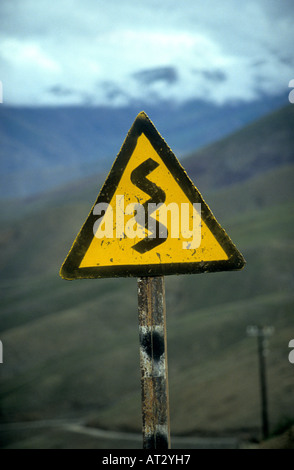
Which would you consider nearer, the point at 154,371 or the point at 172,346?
the point at 154,371

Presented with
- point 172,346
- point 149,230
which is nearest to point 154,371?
point 149,230

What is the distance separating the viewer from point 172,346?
68.8 metres

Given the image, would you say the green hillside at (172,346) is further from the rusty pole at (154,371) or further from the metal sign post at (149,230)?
the metal sign post at (149,230)

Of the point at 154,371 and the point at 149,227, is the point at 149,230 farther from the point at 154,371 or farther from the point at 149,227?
the point at 154,371

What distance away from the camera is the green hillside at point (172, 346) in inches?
1976

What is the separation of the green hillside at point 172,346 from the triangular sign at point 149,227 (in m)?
36.9

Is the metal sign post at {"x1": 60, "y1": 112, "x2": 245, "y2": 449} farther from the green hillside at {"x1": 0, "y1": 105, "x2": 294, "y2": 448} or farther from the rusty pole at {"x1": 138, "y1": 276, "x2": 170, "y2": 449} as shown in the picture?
the green hillside at {"x1": 0, "y1": 105, "x2": 294, "y2": 448}

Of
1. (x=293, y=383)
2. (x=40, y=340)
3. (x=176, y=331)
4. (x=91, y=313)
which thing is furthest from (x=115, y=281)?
(x=293, y=383)

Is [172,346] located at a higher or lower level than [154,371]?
higher

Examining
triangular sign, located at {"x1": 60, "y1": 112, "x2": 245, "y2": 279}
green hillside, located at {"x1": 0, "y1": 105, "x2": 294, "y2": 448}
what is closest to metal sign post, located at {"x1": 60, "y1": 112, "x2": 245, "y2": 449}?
triangular sign, located at {"x1": 60, "y1": 112, "x2": 245, "y2": 279}

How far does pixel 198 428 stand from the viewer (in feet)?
152

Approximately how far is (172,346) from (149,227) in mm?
67334

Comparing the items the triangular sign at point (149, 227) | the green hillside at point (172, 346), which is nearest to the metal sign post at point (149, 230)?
the triangular sign at point (149, 227)

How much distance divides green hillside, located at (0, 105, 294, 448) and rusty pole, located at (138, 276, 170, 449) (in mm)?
36780
